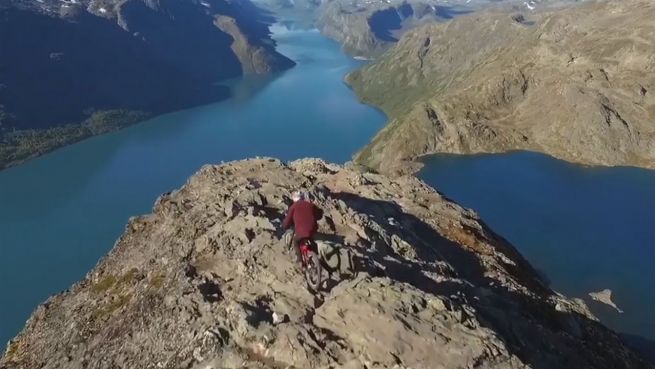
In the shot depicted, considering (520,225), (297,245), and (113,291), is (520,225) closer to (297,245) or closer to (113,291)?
(113,291)

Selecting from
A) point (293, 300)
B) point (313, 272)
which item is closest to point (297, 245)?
point (313, 272)

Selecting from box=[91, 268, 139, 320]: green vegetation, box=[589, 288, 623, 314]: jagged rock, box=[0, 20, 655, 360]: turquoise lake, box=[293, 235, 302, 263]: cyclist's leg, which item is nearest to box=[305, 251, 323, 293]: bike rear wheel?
box=[293, 235, 302, 263]: cyclist's leg

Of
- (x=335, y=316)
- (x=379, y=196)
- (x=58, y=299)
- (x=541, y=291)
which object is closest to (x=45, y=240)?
(x=58, y=299)

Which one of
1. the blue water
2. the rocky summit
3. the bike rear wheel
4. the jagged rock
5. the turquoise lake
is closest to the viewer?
the rocky summit

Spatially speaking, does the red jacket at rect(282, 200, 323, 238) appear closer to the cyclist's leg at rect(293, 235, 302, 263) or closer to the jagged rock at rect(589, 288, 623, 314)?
the cyclist's leg at rect(293, 235, 302, 263)

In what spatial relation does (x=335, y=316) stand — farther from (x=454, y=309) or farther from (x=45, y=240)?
(x=45, y=240)
